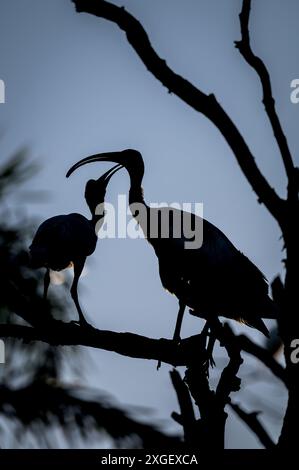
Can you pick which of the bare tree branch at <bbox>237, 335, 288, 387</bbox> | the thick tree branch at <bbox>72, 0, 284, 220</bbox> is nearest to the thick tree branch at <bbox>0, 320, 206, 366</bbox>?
the thick tree branch at <bbox>72, 0, 284, 220</bbox>

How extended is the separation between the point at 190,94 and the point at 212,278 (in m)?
5.03

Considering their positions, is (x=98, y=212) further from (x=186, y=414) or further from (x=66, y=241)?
(x=186, y=414)

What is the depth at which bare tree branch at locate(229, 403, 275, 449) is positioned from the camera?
2566 millimetres

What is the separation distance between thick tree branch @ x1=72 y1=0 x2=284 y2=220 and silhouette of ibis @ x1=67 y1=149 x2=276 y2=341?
4.55 meters

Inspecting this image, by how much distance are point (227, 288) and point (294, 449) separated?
4256mm

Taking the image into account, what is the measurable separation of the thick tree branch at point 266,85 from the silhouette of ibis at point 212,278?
4.45 metres

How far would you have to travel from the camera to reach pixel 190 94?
2525mm

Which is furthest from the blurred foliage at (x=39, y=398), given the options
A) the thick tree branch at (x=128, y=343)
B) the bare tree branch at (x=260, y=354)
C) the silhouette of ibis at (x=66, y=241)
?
the silhouette of ibis at (x=66, y=241)

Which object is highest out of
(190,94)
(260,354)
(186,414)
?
(190,94)

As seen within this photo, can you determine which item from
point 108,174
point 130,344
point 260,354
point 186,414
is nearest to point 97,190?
point 108,174

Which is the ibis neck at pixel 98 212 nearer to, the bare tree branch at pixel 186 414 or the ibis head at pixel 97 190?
the ibis head at pixel 97 190

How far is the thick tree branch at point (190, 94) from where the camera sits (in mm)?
2303

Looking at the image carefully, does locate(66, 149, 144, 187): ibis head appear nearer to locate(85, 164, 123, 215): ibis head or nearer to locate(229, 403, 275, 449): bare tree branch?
locate(85, 164, 123, 215): ibis head

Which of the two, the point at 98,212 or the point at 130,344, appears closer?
the point at 130,344
